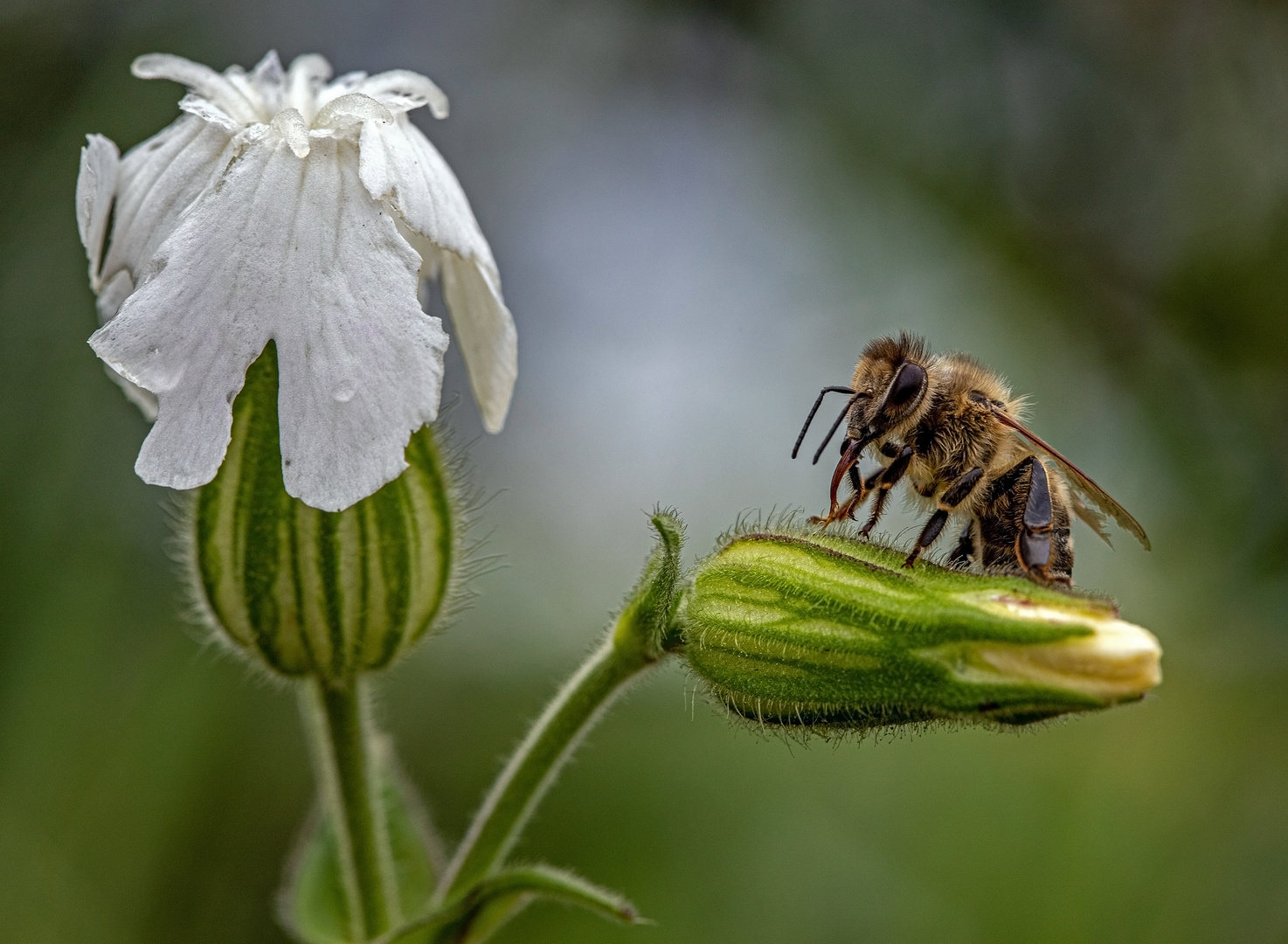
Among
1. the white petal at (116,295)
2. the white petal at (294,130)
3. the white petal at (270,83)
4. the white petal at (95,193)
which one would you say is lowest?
the white petal at (116,295)

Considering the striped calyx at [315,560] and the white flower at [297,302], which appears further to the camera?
the striped calyx at [315,560]

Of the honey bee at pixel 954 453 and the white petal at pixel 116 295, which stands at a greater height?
the honey bee at pixel 954 453

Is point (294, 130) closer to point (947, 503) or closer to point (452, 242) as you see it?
point (452, 242)

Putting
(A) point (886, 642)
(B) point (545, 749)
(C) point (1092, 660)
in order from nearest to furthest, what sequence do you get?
(C) point (1092, 660), (A) point (886, 642), (B) point (545, 749)

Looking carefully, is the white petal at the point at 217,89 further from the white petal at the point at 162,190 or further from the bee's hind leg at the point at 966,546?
the bee's hind leg at the point at 966,546

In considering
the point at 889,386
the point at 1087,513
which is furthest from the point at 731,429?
the point at 889,386

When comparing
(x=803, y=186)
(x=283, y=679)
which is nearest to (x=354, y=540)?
(x=283, y=679)

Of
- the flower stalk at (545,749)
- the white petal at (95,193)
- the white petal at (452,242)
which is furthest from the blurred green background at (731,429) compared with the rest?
the white petal at (95,193)
